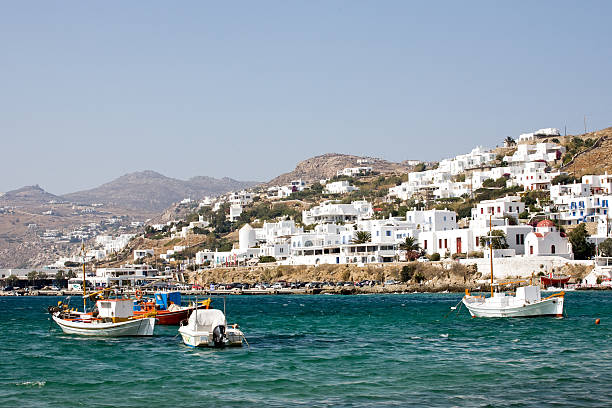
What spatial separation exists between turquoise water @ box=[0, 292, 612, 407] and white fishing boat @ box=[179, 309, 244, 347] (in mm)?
486

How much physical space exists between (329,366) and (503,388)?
7390 millimetres

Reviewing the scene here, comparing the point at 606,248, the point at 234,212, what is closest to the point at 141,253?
the point at 234,212

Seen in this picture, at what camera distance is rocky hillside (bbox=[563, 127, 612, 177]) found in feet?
429

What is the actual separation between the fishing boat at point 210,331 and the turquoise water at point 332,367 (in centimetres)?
49

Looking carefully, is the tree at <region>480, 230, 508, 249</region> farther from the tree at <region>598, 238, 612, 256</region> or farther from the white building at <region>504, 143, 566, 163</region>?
the white building at <region>504, 143, 566, 163</region>

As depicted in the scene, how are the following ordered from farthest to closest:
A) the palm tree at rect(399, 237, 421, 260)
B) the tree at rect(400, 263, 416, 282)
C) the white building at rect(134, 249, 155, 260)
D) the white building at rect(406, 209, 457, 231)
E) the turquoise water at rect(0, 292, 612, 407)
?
1. the white building at rect(134, 249, 155, 260)
2. the white building at rect(406, 209, 457, 231)
3. the palm tree at rect(399, 237, 421, 260)
4. the tree at rect(400, 263, 416, 282)
5. the turquoise water at rect(0, 292, 612, 407)

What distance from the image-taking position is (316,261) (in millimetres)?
112938

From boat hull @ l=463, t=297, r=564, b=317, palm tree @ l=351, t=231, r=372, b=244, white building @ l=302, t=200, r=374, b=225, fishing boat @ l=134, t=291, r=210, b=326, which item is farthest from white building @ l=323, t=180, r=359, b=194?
boat hull @ l=463, t=297, r=564, b=317

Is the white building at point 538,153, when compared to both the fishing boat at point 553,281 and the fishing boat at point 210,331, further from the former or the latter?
the fishing boat at point 210,331

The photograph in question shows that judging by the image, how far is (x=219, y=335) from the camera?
34438 mm

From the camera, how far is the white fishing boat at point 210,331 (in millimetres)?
34375

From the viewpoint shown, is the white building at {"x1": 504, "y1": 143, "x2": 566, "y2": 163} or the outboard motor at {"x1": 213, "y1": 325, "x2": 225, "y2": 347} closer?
the outboard motor at {"x1": 213, "y1": 325, "x2": 225, "y2": 347}

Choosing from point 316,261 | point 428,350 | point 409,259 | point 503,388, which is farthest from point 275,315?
point 316,261

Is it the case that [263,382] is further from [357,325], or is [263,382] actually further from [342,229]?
[342,229]
